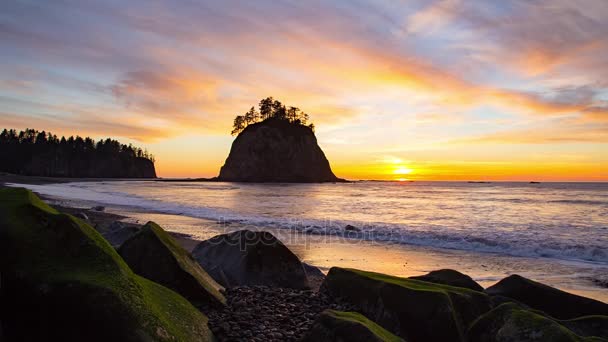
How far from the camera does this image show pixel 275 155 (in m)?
109

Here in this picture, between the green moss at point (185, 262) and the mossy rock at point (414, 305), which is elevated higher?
the green moss at point (185, 262)

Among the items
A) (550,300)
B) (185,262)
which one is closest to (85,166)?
(185,262)

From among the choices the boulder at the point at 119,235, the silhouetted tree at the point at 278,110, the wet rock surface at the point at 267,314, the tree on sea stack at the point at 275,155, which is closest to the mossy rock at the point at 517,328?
the wet rock surface at the point at 267,314

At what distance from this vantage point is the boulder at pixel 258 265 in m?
7.25

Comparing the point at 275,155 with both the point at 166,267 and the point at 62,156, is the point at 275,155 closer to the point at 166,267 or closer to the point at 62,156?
the point at 62,156

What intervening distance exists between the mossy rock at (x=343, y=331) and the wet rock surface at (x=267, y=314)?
1.30 feet

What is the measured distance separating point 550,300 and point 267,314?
4587 millimetres

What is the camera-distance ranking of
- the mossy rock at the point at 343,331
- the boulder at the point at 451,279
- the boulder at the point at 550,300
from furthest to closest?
the boulder at the point at 451,279, the boulder at the point at 550,300, the mossy rock at the point at 343,331

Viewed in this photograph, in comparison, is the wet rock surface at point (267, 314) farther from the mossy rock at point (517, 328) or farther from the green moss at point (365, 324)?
the mossy rock at point (517, 328)

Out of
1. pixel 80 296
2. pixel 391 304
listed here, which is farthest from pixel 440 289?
pixel 80 296

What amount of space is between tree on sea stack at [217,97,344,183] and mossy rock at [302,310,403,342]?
10306 centimetres

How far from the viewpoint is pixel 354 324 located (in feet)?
12.8

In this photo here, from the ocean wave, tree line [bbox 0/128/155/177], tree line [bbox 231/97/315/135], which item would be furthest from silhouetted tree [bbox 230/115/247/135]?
the ocean wave

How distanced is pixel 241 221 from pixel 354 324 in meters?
16.7
